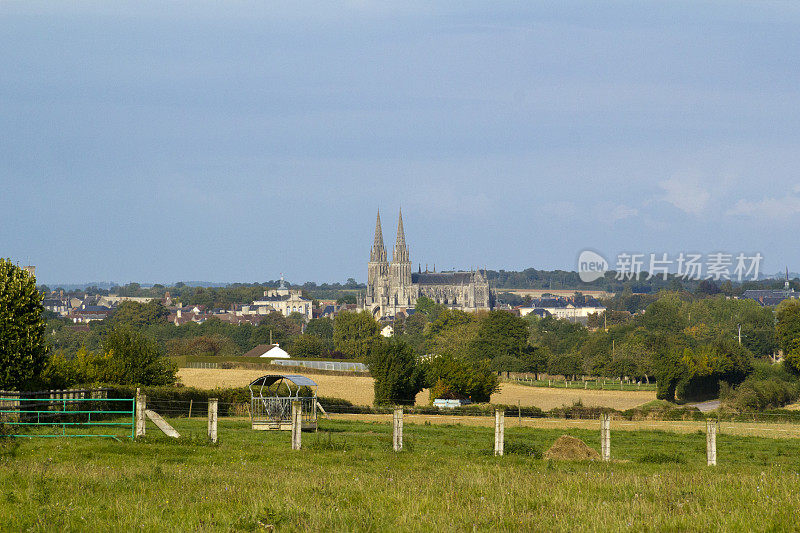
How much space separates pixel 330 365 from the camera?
4003 inches

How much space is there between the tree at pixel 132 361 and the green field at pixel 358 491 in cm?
2723

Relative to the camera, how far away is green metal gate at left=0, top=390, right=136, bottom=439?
22375 mm

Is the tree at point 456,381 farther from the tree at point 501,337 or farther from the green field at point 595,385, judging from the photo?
the tree at point 501,337

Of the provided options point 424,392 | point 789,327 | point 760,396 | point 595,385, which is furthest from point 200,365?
point 789,327

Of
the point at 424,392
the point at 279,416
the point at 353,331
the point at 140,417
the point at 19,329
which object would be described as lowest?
the point at 424,392

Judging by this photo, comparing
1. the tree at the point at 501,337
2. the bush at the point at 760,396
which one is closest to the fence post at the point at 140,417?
the bush at the point at 760,396

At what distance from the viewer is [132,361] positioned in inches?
1903

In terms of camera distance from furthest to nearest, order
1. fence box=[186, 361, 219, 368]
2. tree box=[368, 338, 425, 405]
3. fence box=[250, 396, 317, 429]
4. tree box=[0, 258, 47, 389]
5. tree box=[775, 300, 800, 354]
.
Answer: tree box=[775, 300, 800, 354]
fence box=[186, 361, 219, 368]
tree box=[368, 338, 425, 405]
tree box=[0, 258, 47, 389]
fence box=[250, 396, 317, 429]

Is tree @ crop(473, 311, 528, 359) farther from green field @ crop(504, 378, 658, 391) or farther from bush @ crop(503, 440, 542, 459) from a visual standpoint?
bush @ crop(503, 440, 542, 459)

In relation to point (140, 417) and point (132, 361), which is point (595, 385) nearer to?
point (132, 361)

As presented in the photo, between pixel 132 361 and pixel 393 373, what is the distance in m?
A: 23.9

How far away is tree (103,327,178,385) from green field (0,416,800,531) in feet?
89.3

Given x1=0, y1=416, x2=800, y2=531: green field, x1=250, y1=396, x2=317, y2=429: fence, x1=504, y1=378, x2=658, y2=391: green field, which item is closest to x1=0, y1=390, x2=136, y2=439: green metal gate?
x1=0, y1=416, x2=800, y2=531: green field

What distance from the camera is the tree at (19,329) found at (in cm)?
3234
